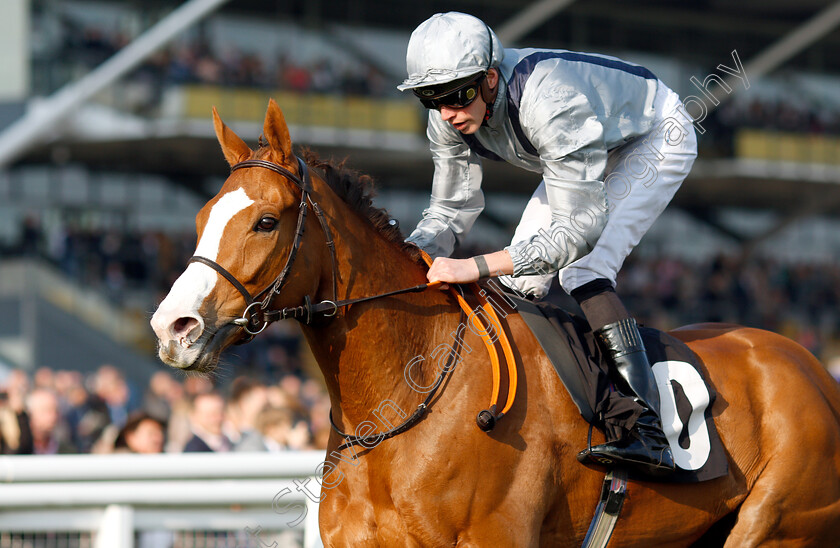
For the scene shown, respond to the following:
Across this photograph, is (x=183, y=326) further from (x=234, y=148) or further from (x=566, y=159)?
(x=566, y=159)

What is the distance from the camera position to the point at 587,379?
2852mm

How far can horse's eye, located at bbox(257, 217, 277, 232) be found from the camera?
2510 millimetres

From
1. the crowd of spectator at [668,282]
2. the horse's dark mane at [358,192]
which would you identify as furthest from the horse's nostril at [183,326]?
the crowd of spectator at [668,282]

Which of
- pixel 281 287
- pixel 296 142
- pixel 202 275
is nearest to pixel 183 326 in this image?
pixel 202 275

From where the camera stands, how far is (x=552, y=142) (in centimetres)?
278

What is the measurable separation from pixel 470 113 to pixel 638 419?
1.02 metres

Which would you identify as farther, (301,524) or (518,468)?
(301,524)

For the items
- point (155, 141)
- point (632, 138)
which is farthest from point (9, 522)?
point (155, 141)

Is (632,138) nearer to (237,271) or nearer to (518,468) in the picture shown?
(518,468)

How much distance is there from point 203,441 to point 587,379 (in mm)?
2904

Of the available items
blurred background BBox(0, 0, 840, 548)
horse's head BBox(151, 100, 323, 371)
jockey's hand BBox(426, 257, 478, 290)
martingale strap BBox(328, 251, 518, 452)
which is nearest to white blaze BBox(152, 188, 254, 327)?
horse's head BBox(151, 100, 323, 371)

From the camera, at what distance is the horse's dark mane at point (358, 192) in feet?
9.26

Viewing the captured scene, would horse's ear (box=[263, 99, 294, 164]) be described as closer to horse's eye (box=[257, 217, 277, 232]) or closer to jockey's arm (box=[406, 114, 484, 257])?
horse's eye (box=[257, 217, 277, 232])

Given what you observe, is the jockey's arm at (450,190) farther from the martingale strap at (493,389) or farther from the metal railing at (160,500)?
the metal railing at (160,500)
